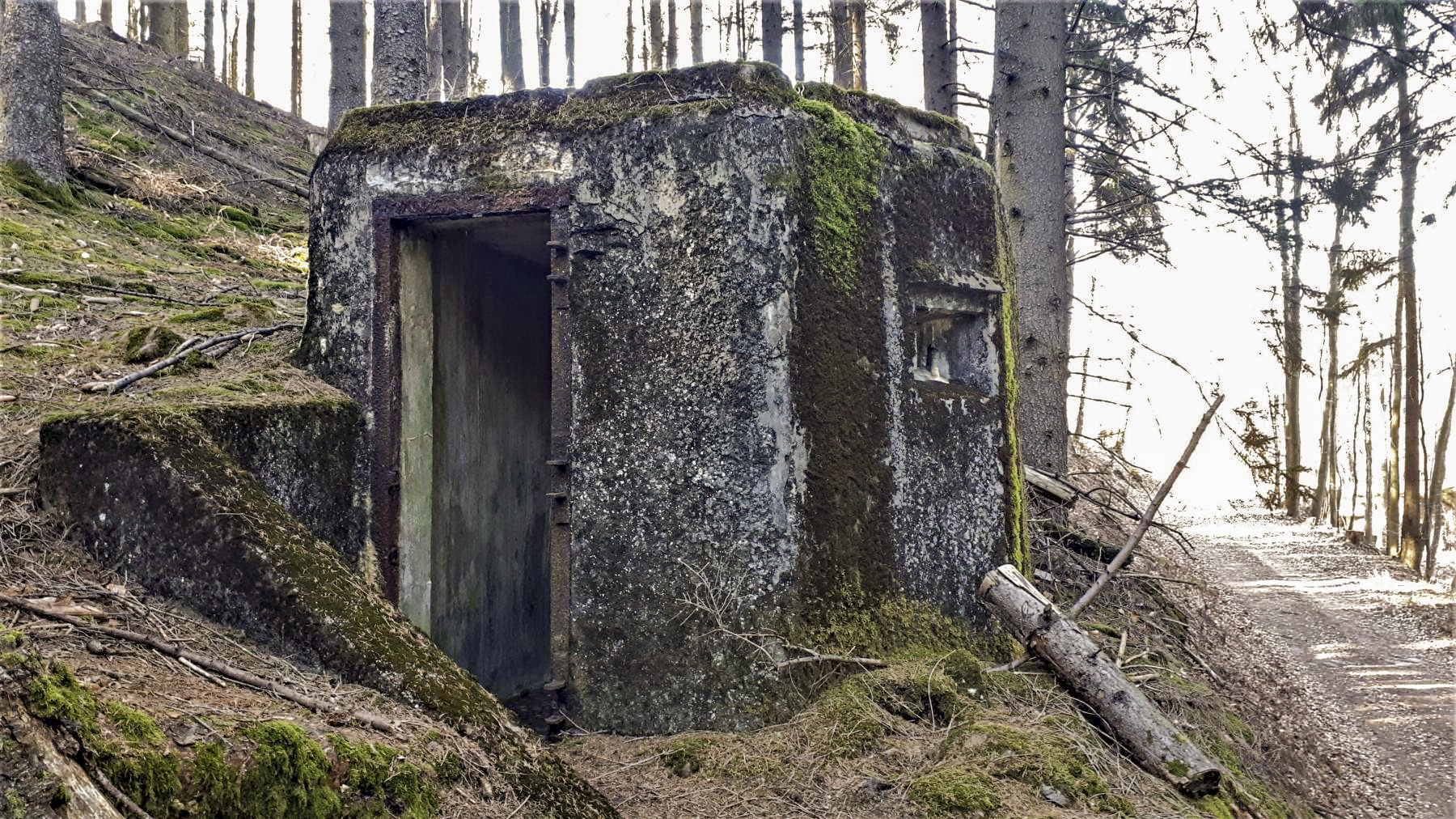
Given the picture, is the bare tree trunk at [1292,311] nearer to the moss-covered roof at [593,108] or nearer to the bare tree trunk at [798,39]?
the moss-covered roof at [593,108]

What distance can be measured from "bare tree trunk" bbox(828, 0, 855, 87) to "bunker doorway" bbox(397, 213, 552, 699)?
363 inches

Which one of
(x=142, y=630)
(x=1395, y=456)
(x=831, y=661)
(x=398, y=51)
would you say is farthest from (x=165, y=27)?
(x=1395, y=456)

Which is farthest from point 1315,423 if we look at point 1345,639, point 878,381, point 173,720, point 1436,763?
point 173,720

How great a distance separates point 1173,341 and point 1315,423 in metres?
13.1

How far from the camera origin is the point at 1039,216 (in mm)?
8875

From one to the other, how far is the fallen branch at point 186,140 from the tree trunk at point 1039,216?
8.15 meters

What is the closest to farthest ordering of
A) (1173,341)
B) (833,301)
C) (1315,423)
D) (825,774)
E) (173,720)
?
(173,720) → (825,774) → (833,301) → (1315,423) → (1173,341)

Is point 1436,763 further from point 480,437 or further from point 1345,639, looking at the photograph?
point 480,437

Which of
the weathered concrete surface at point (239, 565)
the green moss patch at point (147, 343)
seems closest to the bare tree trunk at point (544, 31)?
the green moss patch at point (147, 343)

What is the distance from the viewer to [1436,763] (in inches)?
277

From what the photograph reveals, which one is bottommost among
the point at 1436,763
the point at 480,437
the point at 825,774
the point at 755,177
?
the point at 1436,763

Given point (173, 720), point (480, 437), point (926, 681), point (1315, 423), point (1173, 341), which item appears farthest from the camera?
point (1173, 341)

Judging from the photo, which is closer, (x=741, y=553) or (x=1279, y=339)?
(x=741, y=553)

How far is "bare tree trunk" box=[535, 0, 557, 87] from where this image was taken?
22.8m
